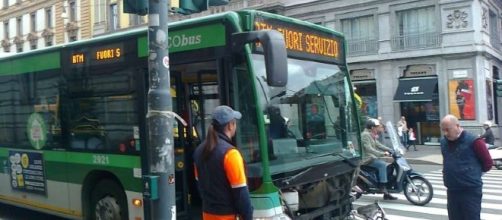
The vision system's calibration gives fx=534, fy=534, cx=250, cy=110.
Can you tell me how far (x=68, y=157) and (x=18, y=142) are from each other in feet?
5.39

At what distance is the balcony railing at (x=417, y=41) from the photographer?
25.7m

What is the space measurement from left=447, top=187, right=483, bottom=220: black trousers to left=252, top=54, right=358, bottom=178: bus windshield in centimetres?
136

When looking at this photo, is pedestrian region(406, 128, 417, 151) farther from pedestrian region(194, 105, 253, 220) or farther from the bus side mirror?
pedestrian region(194, 105, 253, 220)

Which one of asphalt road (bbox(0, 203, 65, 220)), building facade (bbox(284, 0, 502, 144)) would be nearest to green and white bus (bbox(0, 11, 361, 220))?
asphalt road (bbox(0, 203, 65, 220))

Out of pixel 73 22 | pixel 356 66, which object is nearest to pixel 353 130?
pixel 356 66

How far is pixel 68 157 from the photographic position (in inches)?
298

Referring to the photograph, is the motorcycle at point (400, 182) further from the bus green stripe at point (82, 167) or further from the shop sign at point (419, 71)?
the shop sign at point (419, 71)

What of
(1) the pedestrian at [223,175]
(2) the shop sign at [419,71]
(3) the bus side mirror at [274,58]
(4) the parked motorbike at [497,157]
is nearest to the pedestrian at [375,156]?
(3) the bus side mirror at [274,58]

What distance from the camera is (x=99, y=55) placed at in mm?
7117

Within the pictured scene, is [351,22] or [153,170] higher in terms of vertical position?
[351,22]

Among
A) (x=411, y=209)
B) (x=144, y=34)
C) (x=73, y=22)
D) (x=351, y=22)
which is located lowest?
(x=411, y=209)

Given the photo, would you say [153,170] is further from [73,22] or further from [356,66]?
[73,22]

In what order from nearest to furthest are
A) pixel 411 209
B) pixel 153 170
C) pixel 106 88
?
pixel 153 170 < pixel 106 88 < pixel 411 209

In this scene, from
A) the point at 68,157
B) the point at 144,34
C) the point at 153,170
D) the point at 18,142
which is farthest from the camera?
the point at 18,142
